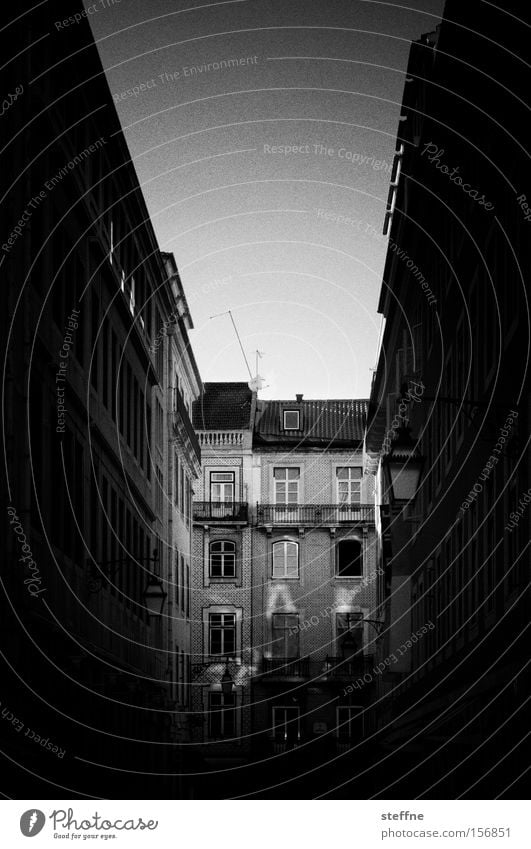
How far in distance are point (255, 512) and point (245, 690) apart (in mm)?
7693

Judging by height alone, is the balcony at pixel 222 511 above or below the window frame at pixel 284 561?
above

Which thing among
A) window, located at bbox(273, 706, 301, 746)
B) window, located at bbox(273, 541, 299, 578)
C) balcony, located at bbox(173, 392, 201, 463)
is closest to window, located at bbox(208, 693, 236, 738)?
window, located at bbox(273, 706, 301, 746)

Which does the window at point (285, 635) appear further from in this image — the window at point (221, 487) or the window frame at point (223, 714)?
the window at point (221, 487)

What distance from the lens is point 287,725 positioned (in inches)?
2315

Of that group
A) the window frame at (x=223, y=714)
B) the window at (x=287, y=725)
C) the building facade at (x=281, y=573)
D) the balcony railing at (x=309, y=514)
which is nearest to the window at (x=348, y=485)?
the building facade at (x=281, y=573)

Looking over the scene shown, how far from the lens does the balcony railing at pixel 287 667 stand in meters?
59.7

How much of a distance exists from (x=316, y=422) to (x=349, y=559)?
645 centimetres

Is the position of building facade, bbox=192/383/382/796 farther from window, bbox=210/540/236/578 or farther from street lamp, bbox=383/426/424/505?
street lamp, bbox=383/426/424/505

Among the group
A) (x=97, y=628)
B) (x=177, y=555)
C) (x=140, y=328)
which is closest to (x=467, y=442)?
(x=97, y=628)

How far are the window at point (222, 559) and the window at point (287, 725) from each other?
238 inches

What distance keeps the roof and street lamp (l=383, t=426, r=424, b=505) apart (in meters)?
48.5

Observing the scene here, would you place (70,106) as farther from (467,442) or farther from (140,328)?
(140,328)

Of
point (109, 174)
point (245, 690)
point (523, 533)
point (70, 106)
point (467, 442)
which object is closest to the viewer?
point (523, 533)

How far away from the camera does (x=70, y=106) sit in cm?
2350
